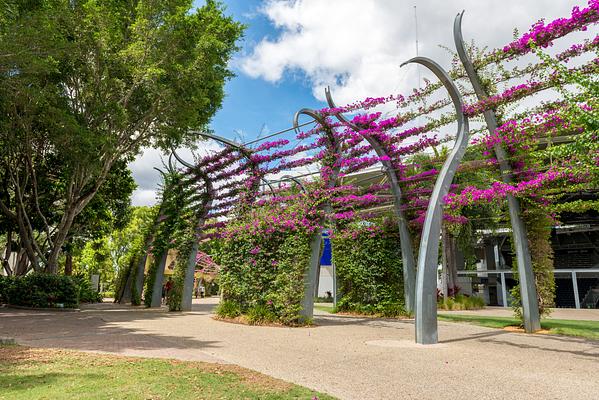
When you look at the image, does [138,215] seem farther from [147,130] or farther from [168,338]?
[168,338]

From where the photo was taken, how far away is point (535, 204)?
10258 millimetres

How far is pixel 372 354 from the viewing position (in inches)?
279

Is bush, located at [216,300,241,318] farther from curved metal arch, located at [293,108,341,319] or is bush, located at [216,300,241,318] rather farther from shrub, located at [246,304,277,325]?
curved metal arch, located at [293,108,341,319]

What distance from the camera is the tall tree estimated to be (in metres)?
13.3

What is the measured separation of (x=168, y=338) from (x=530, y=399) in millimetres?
6923

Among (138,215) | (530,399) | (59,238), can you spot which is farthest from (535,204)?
(138,215)

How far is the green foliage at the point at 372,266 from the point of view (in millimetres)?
13961

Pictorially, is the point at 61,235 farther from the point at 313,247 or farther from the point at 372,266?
the point at 372,266

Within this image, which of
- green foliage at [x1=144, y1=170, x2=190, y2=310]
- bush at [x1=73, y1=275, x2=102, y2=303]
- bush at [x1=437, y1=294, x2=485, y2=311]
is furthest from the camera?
bush at [x1=73, y1=275, x2=102, y2=303]

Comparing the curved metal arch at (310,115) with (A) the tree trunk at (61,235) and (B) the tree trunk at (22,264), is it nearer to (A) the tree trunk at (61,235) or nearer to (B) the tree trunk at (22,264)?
(A) the tree trunk at (61,235)

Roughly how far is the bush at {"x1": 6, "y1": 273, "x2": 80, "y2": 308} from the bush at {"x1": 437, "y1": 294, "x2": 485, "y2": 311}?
54.1 ft

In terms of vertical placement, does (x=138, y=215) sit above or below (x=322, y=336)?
above

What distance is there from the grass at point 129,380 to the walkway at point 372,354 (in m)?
0.60

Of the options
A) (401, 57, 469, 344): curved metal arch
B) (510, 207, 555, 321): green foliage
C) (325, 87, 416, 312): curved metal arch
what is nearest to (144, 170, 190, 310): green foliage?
(325, 87, 416, 312): curved metal arch
